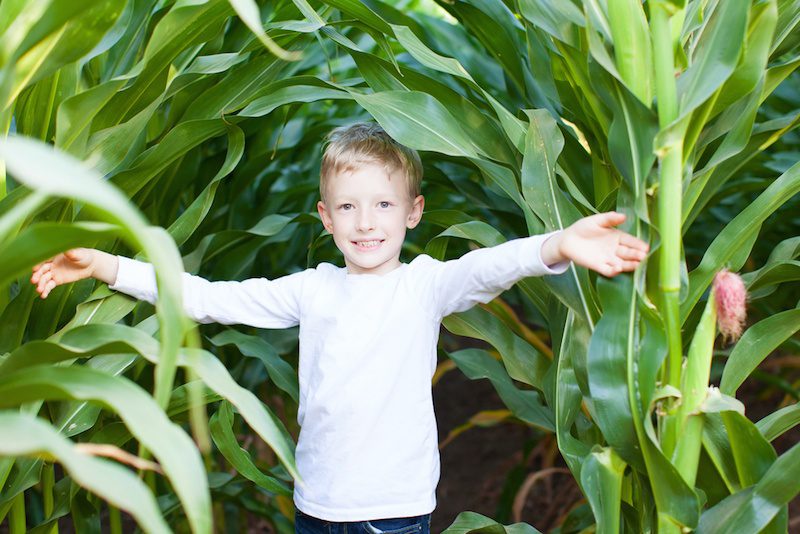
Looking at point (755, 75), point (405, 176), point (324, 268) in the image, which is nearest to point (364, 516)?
→ point (324, 268)

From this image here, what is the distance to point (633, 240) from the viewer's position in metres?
0.93

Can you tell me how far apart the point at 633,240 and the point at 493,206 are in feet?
2.10

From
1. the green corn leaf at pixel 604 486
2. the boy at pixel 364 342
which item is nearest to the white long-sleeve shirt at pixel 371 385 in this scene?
the boy at pixel 364 342

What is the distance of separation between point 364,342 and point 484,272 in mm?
190

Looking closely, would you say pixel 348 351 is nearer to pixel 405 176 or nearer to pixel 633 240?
pixel 405 176

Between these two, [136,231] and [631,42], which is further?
[631,42]

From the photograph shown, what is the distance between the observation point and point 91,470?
53 cm

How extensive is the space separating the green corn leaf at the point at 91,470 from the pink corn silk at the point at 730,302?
619mm

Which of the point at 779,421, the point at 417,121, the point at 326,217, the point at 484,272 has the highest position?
the point at 417,121

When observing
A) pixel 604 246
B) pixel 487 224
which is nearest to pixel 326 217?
pixel 487 224

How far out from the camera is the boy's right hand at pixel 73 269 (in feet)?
3.50

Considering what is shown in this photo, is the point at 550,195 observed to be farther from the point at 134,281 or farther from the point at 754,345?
the point at 134,281

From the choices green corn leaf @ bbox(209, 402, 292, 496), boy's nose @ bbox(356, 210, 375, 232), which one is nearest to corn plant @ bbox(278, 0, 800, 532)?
boy's nose @ bbox(356, 210, 375, 232)

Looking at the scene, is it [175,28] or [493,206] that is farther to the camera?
[493,206]
